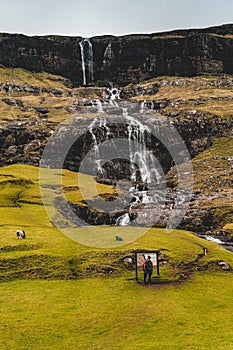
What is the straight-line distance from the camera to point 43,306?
4012cm

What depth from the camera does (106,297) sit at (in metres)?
42.5

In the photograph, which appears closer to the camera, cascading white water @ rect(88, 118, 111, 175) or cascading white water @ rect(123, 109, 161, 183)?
cascading white water @ rect(123, 109, 161, 183)

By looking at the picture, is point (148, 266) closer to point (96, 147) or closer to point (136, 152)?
point (136, 152)

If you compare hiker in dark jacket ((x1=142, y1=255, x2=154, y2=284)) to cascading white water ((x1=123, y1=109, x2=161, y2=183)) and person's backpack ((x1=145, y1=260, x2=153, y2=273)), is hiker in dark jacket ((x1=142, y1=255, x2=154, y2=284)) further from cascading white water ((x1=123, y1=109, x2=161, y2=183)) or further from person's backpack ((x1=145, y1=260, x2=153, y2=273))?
cascading white water ((x1=123, y1=109, x2=161, y2=183))

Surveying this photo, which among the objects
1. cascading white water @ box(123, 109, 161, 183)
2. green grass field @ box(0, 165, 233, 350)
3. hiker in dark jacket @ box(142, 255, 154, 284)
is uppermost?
cascading white water @ box(123, 109, 161, 183)

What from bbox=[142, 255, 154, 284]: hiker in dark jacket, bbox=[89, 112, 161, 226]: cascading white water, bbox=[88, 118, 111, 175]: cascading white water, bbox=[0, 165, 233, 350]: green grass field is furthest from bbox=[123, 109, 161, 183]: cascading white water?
bbox=[142, 255, 154, 284]: hiker in dark jacket

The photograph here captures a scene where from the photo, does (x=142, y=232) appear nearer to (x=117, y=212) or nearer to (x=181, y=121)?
(x=117, y=212)

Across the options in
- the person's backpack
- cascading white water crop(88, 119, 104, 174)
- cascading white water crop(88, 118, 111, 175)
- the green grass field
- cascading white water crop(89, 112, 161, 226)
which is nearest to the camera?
the green grass field

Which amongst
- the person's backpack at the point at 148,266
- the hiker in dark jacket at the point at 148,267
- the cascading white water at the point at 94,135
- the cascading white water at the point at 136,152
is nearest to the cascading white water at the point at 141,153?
the cascading white water at the point at 136,152

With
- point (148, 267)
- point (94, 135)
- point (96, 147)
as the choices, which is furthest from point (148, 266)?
point (94, 135)

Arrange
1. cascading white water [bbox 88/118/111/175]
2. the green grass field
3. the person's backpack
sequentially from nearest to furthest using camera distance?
the green grass field < the person's backpack < cascading white water [bbox 88/118/111/175]

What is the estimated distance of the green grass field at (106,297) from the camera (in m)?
33.2

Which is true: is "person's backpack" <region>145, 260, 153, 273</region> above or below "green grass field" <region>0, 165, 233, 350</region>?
above

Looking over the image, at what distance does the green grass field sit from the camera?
33.2 meters
